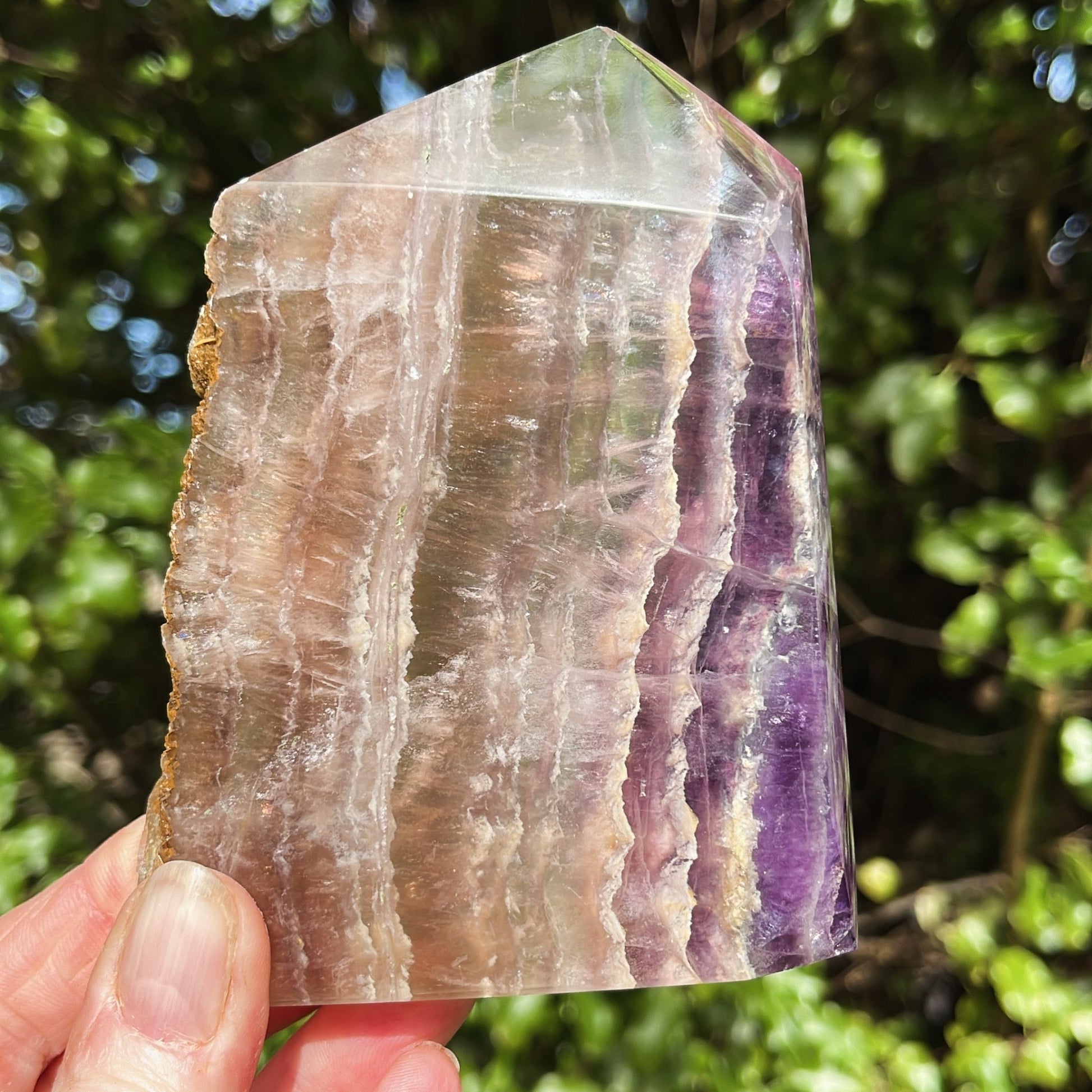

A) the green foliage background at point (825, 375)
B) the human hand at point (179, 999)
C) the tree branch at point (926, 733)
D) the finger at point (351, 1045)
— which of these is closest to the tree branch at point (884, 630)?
the green foliage background at point (825, 375)

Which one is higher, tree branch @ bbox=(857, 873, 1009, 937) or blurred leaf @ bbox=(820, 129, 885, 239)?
blurred leaf @ bbox=(820, 129, 885, 239)

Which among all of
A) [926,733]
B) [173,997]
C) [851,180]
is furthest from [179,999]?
[926,733]

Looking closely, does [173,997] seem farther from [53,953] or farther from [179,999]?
[53,953]

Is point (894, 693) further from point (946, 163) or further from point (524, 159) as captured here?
point (524, 159)

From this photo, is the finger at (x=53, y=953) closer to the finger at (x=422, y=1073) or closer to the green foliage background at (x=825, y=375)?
the green foliage background at (x=825, y=375)

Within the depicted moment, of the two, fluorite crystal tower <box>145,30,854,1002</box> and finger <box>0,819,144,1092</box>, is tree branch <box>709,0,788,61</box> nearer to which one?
fluorite crystal tower <box>145,30,854,1002</box>

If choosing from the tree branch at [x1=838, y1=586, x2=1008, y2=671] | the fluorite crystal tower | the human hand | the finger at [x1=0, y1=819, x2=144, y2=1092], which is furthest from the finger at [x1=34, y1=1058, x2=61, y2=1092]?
the tree branch at [x1=838, y1=586, x2=1008, y2=671]

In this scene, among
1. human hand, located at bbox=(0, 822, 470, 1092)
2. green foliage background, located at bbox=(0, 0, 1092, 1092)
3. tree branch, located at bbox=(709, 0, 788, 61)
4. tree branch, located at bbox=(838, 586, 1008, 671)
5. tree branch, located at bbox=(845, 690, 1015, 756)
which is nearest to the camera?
human hand, located at bbox=(0, 822, 470, 1092)
